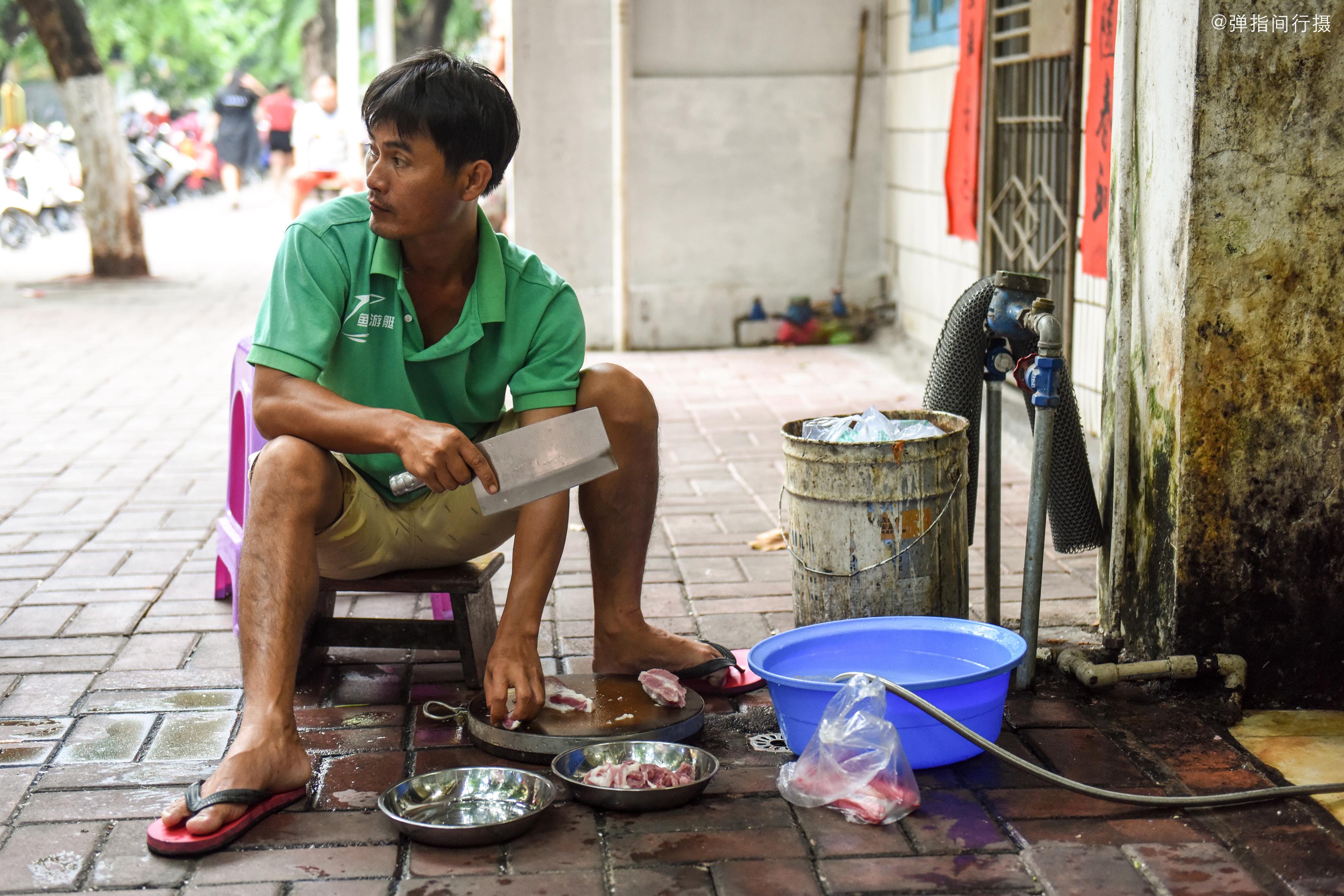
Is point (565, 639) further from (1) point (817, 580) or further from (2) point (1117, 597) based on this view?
(2) point (1117, 597)

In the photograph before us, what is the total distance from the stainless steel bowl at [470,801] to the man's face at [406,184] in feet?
3.54

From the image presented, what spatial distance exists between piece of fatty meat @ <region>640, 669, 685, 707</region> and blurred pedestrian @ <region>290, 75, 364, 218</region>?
10.8 meters

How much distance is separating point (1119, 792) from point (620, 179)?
19.9ft

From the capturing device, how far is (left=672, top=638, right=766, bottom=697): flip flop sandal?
304 cm

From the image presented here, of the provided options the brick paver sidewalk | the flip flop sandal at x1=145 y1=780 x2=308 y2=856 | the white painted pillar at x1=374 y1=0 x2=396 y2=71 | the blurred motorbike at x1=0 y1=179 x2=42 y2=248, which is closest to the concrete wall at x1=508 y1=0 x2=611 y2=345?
the brick paver sidewalk

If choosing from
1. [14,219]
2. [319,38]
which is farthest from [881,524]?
[319,38]

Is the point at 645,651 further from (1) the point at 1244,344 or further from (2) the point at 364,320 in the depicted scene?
(1) the point at 1244,344

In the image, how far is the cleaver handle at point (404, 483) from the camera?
2590 mm

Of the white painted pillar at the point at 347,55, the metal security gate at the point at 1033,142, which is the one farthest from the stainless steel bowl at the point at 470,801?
the white painted pillar at the point at 347,55

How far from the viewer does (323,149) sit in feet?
42.3

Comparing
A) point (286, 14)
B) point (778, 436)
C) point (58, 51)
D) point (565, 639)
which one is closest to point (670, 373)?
point (778, 436)

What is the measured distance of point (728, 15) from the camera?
8.02m

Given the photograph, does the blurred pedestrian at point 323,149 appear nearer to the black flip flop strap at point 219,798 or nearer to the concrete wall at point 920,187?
the concrete wall at point 920,187

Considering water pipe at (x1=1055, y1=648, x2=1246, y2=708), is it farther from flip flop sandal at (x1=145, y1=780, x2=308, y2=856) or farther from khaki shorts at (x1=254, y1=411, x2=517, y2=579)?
flip flop sandal at (x1=145, y1=780, x2=308, y2=856)
